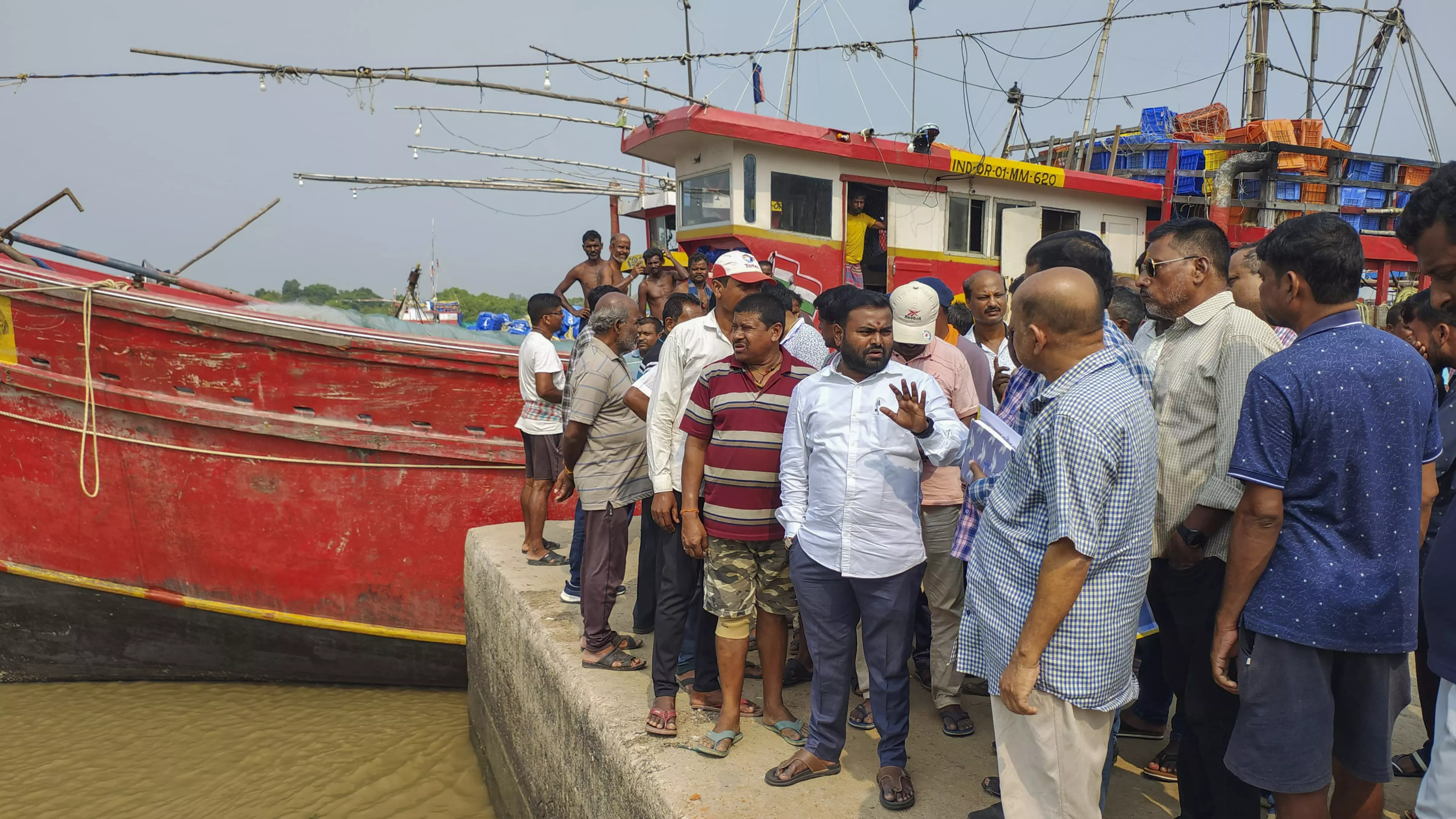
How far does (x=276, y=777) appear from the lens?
191 inches

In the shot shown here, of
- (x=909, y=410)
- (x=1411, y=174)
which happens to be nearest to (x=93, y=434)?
(x=909, y=410)

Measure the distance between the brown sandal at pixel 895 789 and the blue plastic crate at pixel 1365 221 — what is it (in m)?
11.6

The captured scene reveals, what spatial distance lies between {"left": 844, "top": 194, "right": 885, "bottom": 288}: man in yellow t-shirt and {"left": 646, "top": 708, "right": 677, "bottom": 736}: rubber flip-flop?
5.77 m

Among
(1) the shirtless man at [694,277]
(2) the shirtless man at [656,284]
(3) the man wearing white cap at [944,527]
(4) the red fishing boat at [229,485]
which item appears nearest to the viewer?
(3) the man wearing white cap at [944,527]

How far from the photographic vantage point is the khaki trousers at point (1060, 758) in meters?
1.88

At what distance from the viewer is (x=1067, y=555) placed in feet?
5.90

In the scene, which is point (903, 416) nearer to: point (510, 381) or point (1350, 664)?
point (1350, 664)

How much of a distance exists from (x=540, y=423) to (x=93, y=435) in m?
3.13

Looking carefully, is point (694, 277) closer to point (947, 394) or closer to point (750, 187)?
point (750, 187)

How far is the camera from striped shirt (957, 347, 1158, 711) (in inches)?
69.8

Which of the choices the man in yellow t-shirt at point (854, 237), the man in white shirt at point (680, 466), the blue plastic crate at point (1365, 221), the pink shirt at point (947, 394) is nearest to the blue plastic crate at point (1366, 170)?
the blue plastic crate at point (1365, 221)

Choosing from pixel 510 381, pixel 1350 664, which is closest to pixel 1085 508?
pixel 1350 664

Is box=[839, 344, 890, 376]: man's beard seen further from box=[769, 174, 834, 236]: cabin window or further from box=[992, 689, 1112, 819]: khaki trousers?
box=[769, 174, 834, 236]: cabin window

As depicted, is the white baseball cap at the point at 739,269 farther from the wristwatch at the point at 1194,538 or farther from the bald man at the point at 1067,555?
the wristwatch at the point at 1194,538
